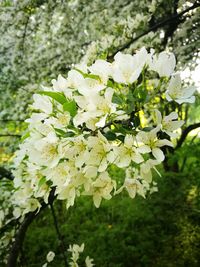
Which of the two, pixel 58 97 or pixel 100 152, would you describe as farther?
pixel 58 97

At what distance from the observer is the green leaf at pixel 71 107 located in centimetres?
134

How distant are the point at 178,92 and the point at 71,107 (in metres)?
0.36

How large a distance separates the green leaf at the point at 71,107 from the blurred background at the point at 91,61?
1.76 meters

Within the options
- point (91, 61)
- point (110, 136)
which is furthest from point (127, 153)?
point (91, 61)

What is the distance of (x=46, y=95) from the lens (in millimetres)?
1447

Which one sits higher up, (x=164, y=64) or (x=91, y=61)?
(x=91, y=61)

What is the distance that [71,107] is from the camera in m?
1.34

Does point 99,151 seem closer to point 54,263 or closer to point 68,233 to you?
point 54,263

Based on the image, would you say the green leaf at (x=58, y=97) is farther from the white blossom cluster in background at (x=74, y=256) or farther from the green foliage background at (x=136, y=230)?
the green foliage background at (x=136, y=230)

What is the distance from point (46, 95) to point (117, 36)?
2571mm

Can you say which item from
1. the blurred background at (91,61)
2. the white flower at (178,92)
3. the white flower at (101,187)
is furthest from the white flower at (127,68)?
the blurred background at (91,61)

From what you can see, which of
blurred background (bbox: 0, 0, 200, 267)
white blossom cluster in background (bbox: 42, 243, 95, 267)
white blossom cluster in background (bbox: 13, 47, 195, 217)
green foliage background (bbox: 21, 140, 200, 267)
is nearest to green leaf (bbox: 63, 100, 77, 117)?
white blossom cluster in background (bbox: 13, 47, 195, 217)

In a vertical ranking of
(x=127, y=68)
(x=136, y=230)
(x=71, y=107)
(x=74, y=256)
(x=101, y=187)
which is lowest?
(x=136, y=230)

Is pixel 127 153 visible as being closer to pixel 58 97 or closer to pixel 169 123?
pixel 169 123
